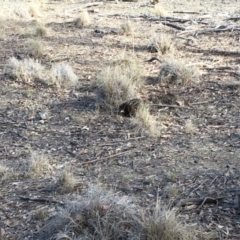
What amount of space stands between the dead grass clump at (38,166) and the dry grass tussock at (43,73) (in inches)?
107

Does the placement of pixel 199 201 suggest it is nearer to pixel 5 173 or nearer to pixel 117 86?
pixel 5 173

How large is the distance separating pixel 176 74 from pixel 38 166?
3345 mm

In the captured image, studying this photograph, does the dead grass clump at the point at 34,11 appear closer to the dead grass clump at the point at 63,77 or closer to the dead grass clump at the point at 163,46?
the dead grass clump at the point at 163,46

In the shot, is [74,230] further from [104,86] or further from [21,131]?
[104,86]

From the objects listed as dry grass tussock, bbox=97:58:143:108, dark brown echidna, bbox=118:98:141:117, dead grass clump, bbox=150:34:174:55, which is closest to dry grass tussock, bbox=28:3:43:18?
dead grass clump, bbox=150:34:174:55

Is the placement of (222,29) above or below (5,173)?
below

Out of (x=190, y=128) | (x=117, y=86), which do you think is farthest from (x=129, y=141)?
(x=117, y=86)

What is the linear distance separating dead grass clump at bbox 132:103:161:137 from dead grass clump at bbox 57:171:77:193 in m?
1.41

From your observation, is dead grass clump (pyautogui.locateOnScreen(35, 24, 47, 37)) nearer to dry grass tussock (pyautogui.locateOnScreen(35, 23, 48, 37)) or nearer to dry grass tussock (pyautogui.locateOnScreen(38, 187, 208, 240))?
dry grass tussock (pyautogui.locateOnScreen(35, 23, 48, 37))

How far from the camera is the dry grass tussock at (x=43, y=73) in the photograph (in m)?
7.60

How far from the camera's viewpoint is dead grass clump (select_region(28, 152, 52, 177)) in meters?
4.74

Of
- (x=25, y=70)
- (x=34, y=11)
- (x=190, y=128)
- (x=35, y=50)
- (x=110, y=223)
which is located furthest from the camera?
(x=34, y=11)

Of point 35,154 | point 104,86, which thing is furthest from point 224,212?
point 104,86

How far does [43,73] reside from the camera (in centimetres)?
812
